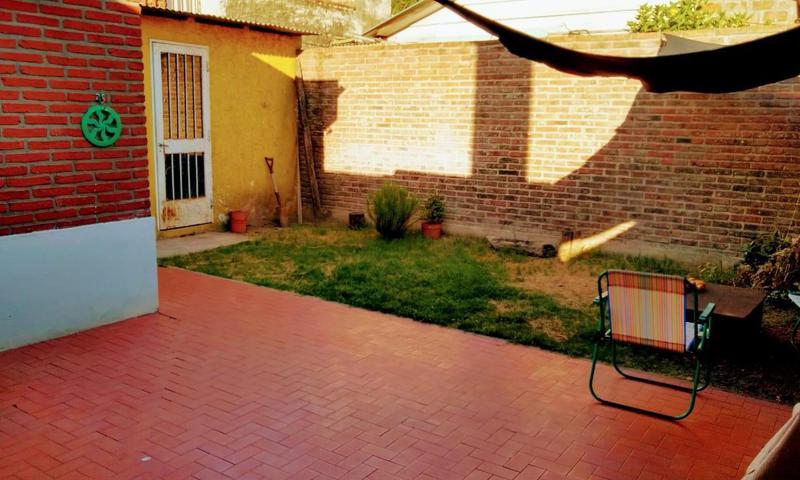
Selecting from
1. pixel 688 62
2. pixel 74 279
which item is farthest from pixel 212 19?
pixel 688 62

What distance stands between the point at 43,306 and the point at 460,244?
18.5 feet

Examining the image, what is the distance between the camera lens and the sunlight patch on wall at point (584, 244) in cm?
870

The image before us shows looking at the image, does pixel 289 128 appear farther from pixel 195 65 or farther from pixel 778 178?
pixel 778 178

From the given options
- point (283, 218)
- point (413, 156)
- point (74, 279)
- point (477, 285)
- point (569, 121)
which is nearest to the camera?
point (74, 279)

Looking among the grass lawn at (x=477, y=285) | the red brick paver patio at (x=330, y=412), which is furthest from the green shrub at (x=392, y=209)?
the red brick paver patio at (x=330, y=412)

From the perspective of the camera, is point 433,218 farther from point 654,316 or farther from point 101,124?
point 654,316

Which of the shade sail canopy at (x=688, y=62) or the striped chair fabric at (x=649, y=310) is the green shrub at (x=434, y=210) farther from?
the shade sail canopy at (x=688, y=62)

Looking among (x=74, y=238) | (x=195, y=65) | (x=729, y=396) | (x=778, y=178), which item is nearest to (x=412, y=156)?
(x=195, y=65)

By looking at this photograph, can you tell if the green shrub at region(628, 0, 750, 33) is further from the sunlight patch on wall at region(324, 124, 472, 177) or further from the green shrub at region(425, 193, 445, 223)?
the green shrub at region(425, 193, 445, 223)

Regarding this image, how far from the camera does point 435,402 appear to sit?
4.43 meters

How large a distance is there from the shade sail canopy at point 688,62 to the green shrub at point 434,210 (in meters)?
6.27

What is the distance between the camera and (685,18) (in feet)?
34.0

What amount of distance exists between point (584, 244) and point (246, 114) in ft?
18.6

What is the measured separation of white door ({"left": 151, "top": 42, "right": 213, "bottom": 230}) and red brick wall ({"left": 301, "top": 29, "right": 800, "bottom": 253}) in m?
2.16
